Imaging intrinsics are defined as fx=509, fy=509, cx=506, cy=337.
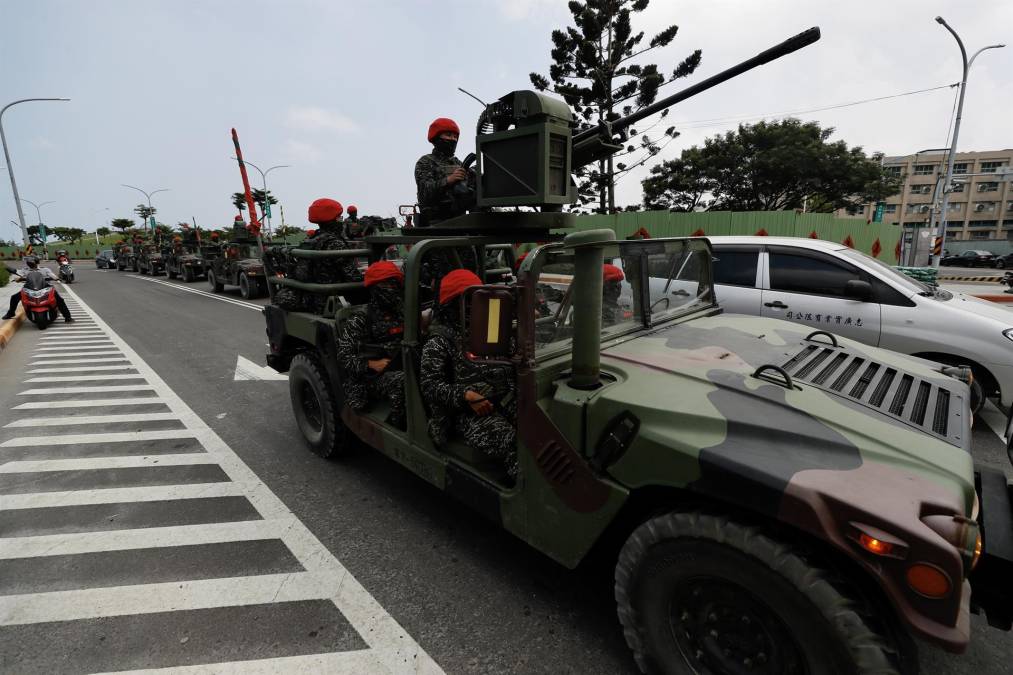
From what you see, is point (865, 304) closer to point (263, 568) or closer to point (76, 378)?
point (263, 568)

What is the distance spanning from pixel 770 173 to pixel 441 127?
89.5ft

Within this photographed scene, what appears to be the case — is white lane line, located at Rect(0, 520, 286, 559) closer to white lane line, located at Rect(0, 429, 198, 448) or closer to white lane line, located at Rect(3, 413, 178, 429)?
white lane line, located at Rect(0, 429, 198, 448)

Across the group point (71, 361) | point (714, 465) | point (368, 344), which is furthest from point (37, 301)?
point (714, 465)

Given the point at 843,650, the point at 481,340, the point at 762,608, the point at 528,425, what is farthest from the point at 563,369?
the point at 843,650

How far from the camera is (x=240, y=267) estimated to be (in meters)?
15.4

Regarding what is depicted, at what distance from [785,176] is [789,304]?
25.1 meters

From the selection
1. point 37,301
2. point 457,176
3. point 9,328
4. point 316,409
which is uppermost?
point 457,176

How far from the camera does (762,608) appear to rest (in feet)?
5.54

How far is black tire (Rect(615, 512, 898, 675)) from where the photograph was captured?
4.91ft

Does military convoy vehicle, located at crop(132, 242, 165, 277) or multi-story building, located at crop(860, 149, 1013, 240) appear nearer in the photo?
military convoy vehicle, located at crop(132, 242, 165, 277)

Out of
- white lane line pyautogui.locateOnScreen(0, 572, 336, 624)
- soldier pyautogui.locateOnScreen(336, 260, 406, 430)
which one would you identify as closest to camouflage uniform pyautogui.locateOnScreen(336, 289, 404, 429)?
soldier pyautogui.locateOnScreen(336, 260, 406, 430)

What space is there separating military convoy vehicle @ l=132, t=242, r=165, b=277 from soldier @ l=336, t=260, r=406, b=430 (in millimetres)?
26815

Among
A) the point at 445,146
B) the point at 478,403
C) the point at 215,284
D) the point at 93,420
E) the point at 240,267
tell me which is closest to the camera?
the point at 478,403

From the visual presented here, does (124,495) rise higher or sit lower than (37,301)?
lower
